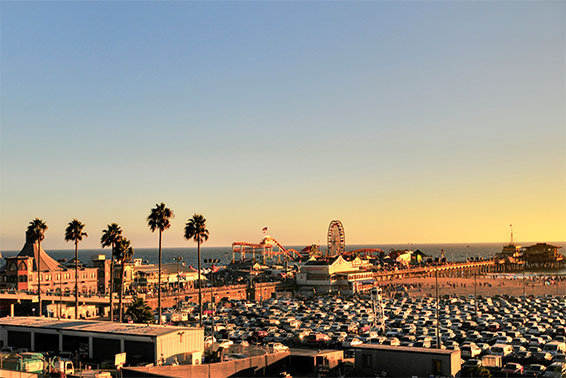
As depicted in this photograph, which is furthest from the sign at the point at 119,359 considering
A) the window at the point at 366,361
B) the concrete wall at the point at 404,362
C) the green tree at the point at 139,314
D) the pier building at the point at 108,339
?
the green tree at the point at 139,314

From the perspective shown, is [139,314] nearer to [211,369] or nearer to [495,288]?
[211,369]

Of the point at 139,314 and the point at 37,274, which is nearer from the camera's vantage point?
the point at 139,314

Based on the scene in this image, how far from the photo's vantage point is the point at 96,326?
50.4m

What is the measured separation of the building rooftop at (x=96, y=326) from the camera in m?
46.8

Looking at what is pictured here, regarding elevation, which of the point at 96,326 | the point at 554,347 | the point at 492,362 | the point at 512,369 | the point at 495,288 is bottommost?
the point at 495,288

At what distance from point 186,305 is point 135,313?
119 feet

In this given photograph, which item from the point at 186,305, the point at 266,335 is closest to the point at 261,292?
the point at 186,305

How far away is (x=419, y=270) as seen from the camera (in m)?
199

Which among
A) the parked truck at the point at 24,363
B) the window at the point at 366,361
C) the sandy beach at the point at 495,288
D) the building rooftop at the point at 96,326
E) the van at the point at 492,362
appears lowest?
the sandy beach at the point at 495,288

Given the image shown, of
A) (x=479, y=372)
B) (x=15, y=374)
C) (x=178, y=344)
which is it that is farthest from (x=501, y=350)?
(x=15, y=374)

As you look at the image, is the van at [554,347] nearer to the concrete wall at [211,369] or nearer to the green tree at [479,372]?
the green tree at [479,372]

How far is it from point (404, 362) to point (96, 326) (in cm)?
2606

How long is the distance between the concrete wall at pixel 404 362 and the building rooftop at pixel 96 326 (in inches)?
565

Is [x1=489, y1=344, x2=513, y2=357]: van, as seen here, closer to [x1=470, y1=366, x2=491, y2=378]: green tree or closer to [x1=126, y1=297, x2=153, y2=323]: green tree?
[x1=470, y1=366, x2=491, y2=378]: green tree
